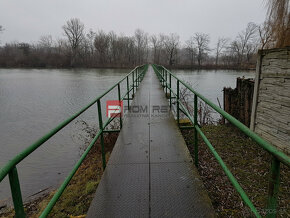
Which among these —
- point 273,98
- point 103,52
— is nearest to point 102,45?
point 103,52

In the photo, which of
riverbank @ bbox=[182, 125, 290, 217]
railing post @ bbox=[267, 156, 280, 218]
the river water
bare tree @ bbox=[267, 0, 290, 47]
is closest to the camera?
railing post @ bbox=[267, 156, 280, 218]

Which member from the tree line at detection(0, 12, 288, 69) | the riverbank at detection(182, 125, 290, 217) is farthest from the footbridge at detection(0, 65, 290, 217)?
the tree line at detection(0, 12, 288, 69)

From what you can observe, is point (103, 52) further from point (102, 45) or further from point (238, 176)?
point (238, 176)

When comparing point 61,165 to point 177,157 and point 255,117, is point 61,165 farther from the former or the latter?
point 255,117

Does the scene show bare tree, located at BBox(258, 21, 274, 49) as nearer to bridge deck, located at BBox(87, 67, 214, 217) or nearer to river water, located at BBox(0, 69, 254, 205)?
bridge deck, located at BBox(87, 67, 214, 217)

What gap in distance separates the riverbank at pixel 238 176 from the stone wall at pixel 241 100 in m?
1.11

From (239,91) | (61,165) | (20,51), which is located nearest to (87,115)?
(61,165)

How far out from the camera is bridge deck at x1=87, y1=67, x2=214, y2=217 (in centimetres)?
189

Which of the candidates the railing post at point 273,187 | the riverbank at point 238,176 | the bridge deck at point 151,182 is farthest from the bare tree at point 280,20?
the railing post at point 273,187

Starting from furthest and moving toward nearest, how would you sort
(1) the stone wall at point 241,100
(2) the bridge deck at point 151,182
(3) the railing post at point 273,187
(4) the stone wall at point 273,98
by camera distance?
(1) the stone wall at point 241,100 → (4) the stone wall at point 273,98 → (2) the bridge deck at point 151,182 → (3) the railing post at point 273,187

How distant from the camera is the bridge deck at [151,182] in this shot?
1.89 m

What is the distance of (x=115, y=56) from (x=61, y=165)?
6474cm

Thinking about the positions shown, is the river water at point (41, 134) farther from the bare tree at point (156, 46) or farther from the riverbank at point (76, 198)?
the bare tree at point (156, 46)

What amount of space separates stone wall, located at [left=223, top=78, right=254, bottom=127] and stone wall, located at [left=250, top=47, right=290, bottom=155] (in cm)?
101
